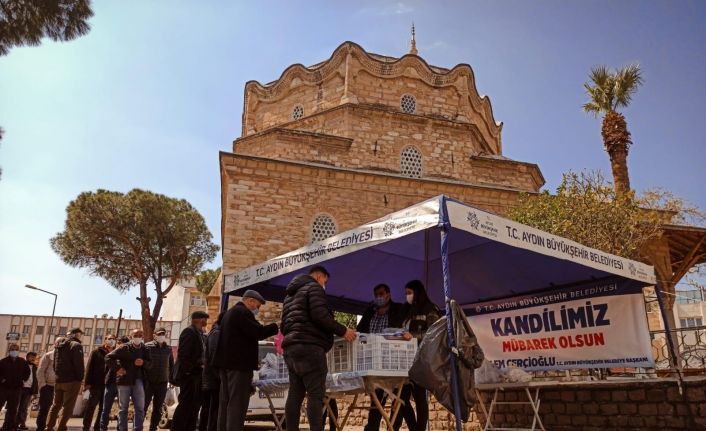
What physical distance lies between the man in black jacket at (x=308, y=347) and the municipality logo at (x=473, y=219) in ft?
4.90

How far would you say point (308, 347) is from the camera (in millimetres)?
4383

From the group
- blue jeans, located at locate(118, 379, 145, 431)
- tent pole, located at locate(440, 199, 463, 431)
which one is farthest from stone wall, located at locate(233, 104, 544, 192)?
tent pole, located at locate(440, 199, 463, 431)

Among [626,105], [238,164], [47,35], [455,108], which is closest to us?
[47,35]

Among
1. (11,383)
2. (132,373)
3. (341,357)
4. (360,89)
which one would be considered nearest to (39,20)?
(132,373)

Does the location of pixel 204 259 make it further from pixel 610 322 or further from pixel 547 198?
pixel 610 322

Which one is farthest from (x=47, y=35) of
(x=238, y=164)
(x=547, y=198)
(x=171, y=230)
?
(x=171, y=230)

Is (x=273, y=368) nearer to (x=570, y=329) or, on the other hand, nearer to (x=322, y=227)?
(x=570, y=329)

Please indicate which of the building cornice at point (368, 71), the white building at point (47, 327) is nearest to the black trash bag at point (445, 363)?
the building cornice at point (368, 71)

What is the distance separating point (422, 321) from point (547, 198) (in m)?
9.97

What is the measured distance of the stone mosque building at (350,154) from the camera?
16.2 metres

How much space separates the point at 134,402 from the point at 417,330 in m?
4.34

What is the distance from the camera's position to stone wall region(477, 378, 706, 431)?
5.52 m

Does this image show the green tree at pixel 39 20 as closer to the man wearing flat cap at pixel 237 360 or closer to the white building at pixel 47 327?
the man wearing flat cap at pixel 237 360

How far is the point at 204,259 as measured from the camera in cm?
2939
